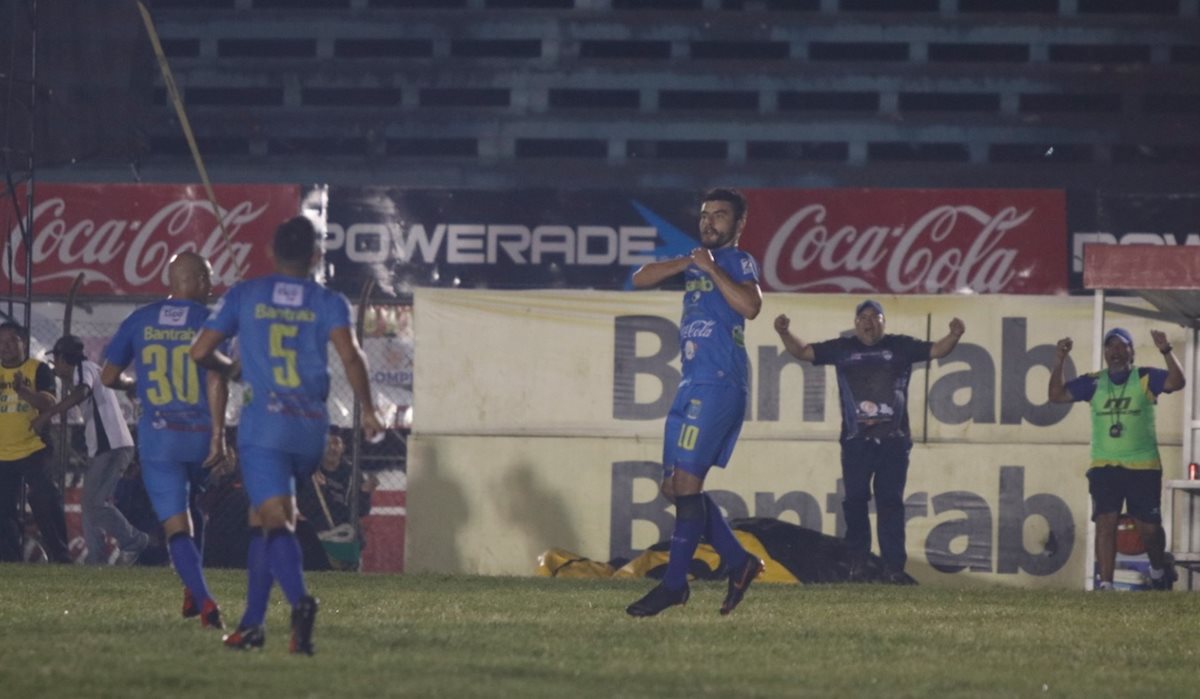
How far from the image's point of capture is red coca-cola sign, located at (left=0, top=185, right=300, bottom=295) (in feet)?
72.3

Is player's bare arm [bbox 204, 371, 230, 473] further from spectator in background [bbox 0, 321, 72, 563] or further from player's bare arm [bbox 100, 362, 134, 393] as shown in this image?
spectator in background [bbox 0, 321, 72, 563]

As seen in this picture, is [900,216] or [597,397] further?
[900,216]

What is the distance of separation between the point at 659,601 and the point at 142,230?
1394 cm

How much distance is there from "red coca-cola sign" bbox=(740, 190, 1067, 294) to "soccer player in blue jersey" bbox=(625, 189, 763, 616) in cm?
1254

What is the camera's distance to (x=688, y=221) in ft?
74.6

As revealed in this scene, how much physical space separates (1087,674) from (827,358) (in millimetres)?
7020

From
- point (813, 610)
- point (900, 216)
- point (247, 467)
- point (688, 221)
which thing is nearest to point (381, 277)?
point (688, 221)

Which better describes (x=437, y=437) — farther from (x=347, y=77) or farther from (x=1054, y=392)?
(x=347, y=77)

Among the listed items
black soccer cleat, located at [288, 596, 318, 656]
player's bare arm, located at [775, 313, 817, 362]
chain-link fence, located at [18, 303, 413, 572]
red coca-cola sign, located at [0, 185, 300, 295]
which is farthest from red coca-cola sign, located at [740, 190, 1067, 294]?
black soccer cleat, located at [288, 596, 318, 656]

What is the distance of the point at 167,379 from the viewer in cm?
934

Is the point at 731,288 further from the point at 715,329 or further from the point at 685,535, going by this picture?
the point at 685,535

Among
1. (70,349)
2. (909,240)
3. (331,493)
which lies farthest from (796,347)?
(909,240)

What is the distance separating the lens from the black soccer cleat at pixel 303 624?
25.2ft

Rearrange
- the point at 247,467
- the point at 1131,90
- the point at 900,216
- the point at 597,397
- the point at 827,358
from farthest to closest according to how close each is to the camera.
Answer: the point at 1131,90, the point at 900,216, the point at 597,397, the point at 827,358, the point at 247,467
